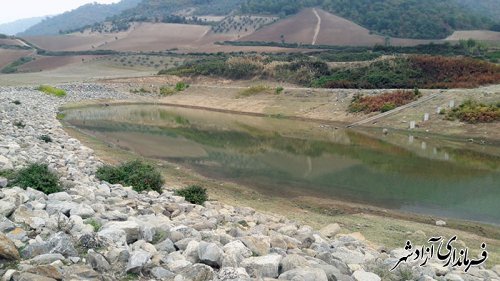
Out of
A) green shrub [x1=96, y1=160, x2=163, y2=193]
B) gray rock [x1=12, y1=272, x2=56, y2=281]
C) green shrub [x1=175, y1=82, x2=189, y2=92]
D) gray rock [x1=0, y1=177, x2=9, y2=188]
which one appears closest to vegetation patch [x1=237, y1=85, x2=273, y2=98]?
green shrub [x1=175, y1=82, x2=189, y2=92]

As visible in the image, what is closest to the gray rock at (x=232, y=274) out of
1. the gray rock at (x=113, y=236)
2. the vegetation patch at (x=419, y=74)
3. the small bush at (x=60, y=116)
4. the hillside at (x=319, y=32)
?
the gray rock at (x=113, y=236)

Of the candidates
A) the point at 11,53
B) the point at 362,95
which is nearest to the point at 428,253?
the point at 362,95

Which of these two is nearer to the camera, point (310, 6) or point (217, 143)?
point (217, 143)

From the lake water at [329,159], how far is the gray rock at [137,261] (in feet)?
43.4

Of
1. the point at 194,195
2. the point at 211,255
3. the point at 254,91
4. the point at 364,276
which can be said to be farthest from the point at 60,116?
the point at 364,276

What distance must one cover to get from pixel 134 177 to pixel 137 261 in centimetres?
863

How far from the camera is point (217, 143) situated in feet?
113

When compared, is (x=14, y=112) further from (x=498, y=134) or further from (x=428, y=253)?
(x=498, y=134)

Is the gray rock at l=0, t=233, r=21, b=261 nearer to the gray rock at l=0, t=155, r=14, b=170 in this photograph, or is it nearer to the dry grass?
the gray rock at l=0, t=155, r=14, b=170

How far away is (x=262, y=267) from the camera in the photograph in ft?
23.2

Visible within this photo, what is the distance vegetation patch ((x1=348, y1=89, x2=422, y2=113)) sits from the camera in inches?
1780

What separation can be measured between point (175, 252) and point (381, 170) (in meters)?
20.0

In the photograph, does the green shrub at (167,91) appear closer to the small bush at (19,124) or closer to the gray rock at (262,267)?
the small bush at (19,124)

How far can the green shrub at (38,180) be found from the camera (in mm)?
11062
